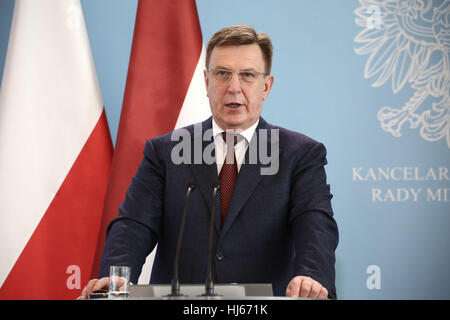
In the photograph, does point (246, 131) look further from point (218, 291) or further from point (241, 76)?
point (218, 291)

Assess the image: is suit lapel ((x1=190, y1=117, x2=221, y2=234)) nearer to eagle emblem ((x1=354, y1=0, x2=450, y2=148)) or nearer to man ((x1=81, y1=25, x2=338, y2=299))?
man ((x1=81, y1=25, x2=338, y2=299))

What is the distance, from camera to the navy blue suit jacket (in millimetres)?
2254

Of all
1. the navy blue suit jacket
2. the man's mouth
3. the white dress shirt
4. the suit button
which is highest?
the man's mouth

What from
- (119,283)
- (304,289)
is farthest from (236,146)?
(119,283)

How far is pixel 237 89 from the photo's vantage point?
2.48 m

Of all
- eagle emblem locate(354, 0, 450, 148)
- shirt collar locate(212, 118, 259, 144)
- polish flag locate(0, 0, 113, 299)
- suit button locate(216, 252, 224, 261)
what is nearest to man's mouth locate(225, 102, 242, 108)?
shirt collar locate(212, 118, 259, 144)

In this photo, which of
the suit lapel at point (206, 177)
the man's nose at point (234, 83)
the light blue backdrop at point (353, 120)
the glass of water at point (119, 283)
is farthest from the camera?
the light blue backdrop at point (353, 120)

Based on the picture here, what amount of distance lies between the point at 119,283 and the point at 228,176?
88 centimetres

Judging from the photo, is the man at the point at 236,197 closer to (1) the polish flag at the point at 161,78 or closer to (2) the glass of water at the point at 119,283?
(2) the glass of water at the point at 119,283

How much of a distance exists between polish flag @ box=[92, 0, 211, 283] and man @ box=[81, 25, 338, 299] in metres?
0.61

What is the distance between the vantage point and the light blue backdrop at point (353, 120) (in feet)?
11.2

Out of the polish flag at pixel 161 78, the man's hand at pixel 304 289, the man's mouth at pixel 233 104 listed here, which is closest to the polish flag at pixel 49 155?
the polish flag at pixel 161 78
